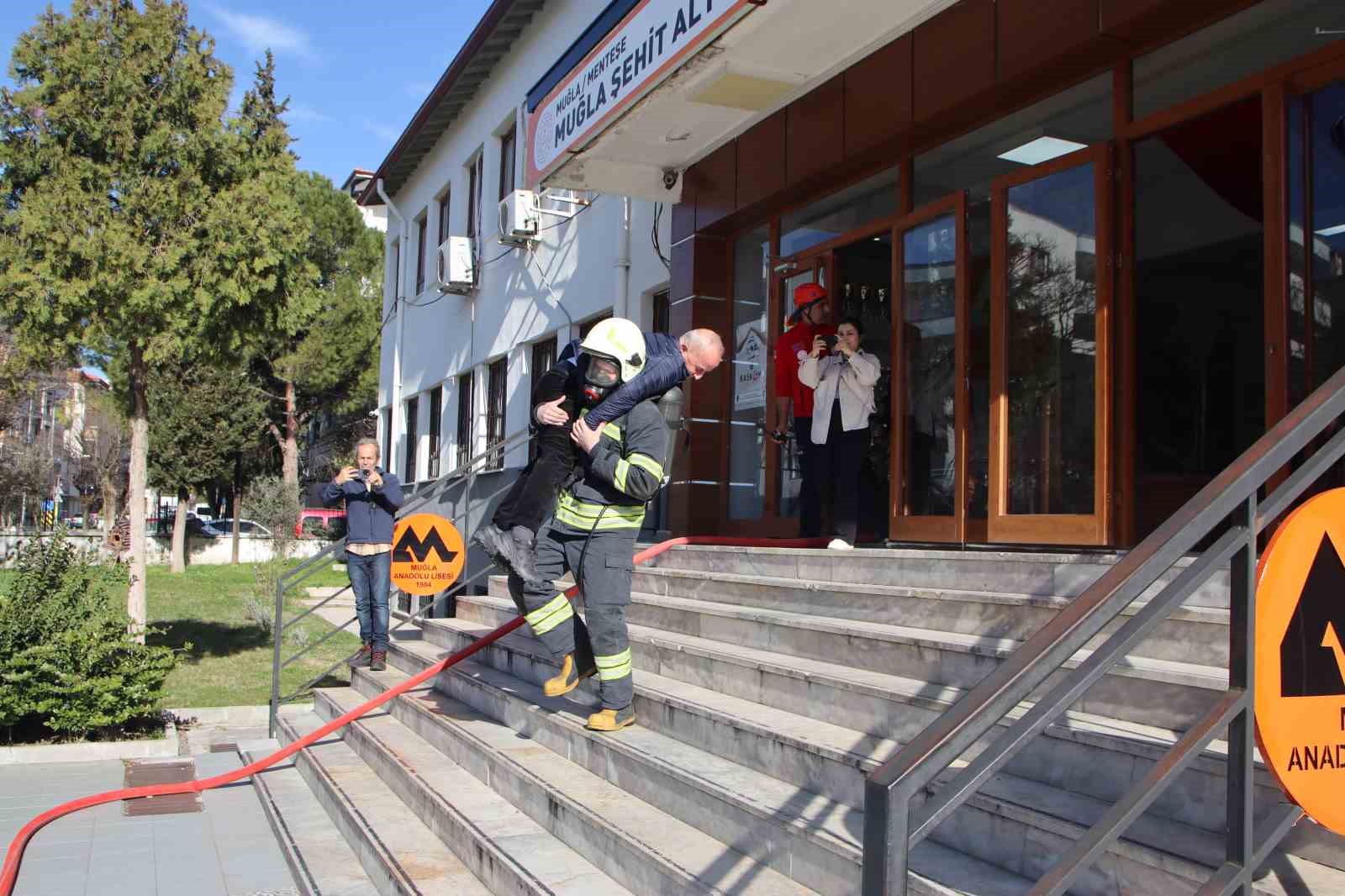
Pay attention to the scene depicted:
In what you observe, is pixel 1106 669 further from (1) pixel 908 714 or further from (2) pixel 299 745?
(2) pixel 299 745

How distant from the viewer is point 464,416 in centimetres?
1830

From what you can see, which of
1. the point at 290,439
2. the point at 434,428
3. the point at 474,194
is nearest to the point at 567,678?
the point at 474,194

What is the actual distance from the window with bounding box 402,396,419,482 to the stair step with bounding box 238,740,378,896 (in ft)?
45.7

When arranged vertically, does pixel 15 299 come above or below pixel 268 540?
above

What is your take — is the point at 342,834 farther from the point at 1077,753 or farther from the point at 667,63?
the point at 667,63

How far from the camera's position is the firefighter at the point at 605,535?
504cm

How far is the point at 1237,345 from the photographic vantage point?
836 centimetres

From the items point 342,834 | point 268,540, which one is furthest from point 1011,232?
point 268,540

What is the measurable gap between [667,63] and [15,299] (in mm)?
6001

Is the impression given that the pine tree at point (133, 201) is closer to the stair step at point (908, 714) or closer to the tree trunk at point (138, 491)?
the tree trunk at point (138, 491)

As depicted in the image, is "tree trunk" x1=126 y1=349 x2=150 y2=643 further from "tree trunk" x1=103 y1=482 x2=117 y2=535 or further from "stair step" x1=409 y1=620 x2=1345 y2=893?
"tree trunk" x1=103 y1=482 x2=117 y2=535

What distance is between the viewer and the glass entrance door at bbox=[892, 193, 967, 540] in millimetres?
7320

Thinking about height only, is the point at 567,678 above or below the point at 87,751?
above

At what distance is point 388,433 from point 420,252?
4044mm
